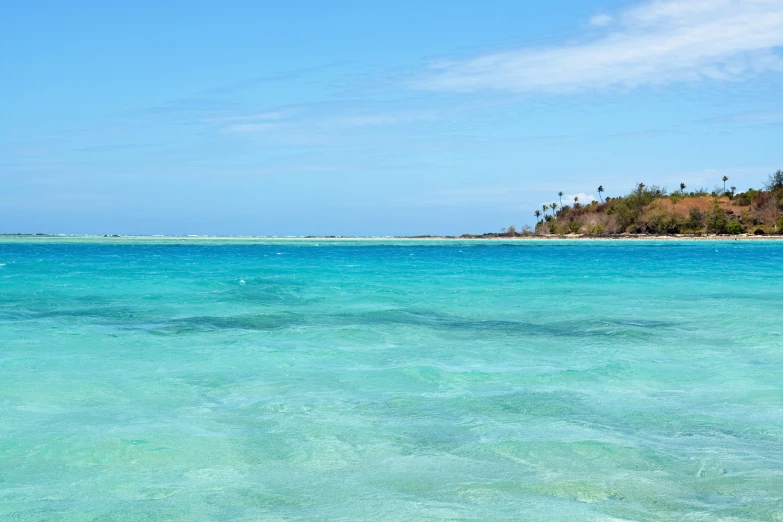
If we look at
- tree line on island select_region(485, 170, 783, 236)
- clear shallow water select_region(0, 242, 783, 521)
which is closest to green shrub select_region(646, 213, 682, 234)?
tree line on island select_region(485, 170, 783, 236)

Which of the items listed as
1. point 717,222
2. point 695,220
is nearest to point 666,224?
point 695,220

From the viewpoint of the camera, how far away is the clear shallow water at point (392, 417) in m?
5.14

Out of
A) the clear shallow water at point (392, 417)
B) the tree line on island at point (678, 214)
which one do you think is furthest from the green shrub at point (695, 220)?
the clear shallow water at point (392, 417)

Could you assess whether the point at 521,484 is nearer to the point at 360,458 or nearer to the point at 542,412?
the point at 360,458

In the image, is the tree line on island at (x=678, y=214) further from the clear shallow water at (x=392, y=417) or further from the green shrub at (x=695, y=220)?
the clear shallow water at (x=392, y=417)

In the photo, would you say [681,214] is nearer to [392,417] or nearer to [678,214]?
[678,214]

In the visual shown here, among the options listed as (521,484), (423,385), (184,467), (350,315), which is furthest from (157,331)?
(521,484)

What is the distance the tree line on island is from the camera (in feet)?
376

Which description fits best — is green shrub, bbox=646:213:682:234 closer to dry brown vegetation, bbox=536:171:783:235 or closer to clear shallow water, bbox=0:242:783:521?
dry brown vegetation, bbox=536:171:783:235

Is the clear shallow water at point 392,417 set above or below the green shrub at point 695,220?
below

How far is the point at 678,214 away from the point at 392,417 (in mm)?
123044

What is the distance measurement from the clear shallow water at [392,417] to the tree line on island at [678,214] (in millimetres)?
108758

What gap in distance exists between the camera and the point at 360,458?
6066mm

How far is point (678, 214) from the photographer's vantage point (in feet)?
396
